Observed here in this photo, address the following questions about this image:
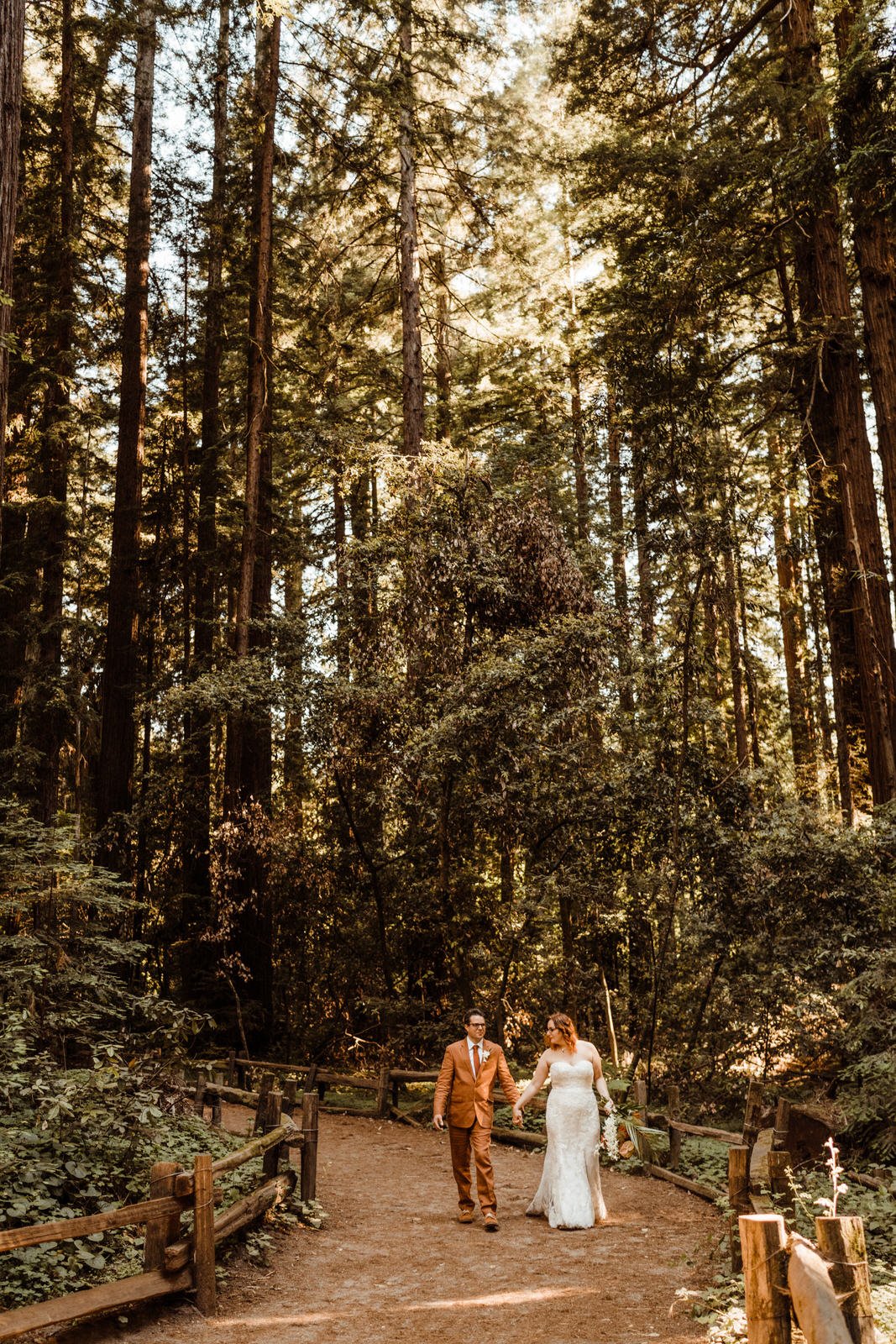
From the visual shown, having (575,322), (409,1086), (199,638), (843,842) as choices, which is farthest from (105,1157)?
(575,322)

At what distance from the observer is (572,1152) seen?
850 centimetres

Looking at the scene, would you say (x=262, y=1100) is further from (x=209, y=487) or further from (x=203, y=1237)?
(x=209, y=487)

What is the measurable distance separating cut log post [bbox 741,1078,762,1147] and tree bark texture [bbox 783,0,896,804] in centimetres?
507

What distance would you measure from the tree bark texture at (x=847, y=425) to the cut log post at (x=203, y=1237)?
32.4ft

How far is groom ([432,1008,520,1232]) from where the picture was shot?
8.43 metres

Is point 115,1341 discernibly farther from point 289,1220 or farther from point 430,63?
point 430,63

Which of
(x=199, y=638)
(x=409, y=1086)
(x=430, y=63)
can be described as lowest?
(x=409, y=1086)

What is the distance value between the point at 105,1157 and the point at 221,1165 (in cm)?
100

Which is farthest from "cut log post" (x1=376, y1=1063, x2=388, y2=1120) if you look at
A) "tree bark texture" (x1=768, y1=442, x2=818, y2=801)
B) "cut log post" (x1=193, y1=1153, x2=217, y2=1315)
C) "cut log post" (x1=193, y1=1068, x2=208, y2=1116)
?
"tree bark texture" (x1=768, y1=442, x2=818, y2=801)

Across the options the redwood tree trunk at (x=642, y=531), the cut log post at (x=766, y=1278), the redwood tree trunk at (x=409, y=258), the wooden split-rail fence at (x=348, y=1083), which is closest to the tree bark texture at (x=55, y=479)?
the wooden split-rail fence at (x=348, y=1083)

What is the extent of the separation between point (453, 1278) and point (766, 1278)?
153 inches

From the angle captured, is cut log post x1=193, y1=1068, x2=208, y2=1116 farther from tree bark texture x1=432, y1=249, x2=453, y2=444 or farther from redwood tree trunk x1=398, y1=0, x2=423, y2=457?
tree bark texture x1=432, y1=249, x2=453, y2=444

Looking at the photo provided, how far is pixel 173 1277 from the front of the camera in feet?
19.7

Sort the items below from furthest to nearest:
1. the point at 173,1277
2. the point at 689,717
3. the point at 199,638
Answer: the point at 199,638 → the point at 689,717 → the point at 173,1277
